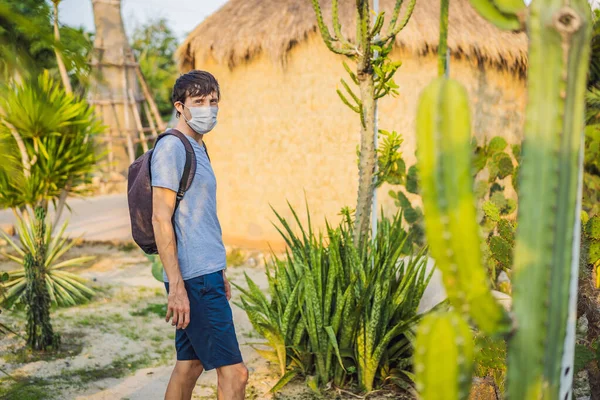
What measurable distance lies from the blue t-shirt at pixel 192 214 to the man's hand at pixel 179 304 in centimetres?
10

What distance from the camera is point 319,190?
23.8ft

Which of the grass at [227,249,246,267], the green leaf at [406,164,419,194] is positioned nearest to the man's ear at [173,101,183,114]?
the green leaf at [406,164,419,194]

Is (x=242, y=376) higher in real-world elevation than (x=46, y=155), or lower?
lower

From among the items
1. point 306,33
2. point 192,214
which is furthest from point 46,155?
point 192,214

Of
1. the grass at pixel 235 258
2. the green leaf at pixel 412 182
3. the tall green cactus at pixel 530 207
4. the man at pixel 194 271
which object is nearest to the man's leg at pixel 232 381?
the man at pixel 194 271

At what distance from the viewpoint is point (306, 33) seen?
704 cm

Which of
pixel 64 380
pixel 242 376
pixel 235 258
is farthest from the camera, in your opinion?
pixel 235 258

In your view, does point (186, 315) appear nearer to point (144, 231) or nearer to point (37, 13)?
point (144, 231)

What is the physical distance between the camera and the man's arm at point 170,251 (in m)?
2.37

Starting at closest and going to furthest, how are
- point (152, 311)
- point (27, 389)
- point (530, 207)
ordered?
point (530, 207)
point (27, 389)
point (152, 311)

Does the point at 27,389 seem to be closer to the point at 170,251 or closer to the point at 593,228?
the point at 170,251

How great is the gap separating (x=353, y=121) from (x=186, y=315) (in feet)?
16.3

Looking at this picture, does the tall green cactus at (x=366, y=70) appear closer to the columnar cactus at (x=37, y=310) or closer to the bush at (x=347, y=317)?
the bush at (x=347, y=317)

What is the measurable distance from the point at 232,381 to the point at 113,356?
2.08m
